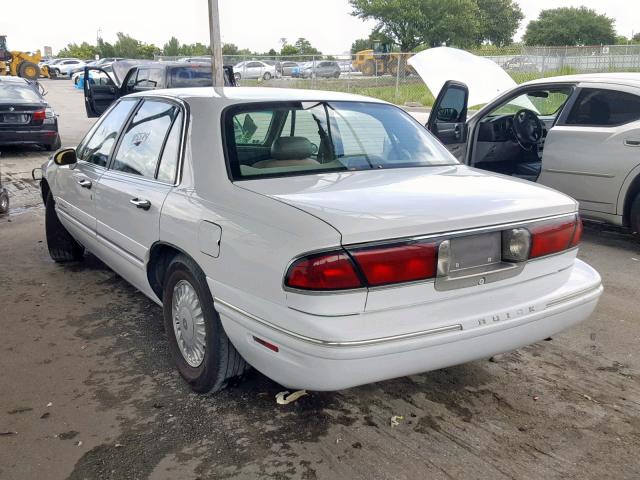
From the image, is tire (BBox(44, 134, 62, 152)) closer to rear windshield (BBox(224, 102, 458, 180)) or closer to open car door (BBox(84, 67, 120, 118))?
open car door (BBox(84, 67, 120, 118))

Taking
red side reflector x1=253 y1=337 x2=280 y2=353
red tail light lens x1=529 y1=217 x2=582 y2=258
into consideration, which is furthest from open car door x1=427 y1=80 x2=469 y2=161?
red side reflector x1=253 y1=337 x2=280 y2=353

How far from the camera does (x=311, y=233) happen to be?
8.13 feet

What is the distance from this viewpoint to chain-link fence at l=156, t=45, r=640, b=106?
76.7 ft

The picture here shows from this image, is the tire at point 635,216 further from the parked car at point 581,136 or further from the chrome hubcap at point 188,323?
the chrome hubcap at point 188,323

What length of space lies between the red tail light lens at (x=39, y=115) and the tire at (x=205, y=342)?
987cm

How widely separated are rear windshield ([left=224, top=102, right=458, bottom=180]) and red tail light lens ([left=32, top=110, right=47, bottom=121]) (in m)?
9.64

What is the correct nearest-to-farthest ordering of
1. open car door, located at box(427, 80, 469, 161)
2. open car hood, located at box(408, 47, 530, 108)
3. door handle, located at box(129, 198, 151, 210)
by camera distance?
door handle, located at box(129, 198, 151, 210) < open car door, located at box(427, 80, 469, 161) < open car hood, located at box(408, 47, 530, 108)

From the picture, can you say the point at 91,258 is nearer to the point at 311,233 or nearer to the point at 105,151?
the point at 105,151

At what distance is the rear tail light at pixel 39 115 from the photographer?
1190 centimetres

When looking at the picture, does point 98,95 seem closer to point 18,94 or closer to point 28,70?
point 18,94

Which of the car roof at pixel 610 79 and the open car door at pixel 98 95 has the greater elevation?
the car roof at pixel 610 79

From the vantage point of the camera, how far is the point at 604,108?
6109 mm

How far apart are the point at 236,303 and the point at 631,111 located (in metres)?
4.70

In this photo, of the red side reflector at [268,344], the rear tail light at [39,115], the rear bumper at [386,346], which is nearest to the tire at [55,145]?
the rear tail light at [39,115]
